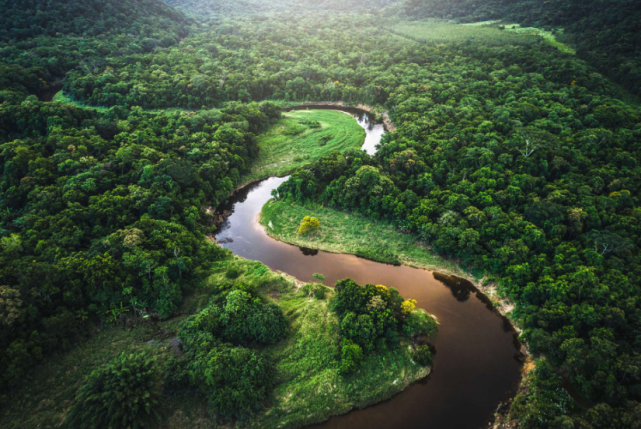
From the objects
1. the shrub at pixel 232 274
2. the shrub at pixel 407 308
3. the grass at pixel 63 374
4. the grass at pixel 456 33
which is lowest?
the grass at pixel 63 374

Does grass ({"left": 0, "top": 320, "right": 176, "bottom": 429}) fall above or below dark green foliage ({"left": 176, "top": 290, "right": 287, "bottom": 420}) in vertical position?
below

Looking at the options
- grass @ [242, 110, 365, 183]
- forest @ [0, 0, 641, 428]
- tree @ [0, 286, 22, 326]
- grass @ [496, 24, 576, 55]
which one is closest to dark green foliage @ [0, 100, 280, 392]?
forest @ [0, 0, 641, 428]

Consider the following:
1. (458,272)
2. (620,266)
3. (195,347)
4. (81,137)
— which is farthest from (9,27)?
(620,266)

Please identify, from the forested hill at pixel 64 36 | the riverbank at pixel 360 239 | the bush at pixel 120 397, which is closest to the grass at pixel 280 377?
the bush at pixel 120 397

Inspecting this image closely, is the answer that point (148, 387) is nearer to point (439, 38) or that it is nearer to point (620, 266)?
point (620, 266)

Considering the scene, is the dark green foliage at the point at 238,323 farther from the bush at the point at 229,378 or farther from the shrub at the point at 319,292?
Result: the shrub at the point at 319,292

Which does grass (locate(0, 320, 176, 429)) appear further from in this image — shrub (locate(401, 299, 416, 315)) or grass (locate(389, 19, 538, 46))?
grass (locate(389, 19, 538, 46))
